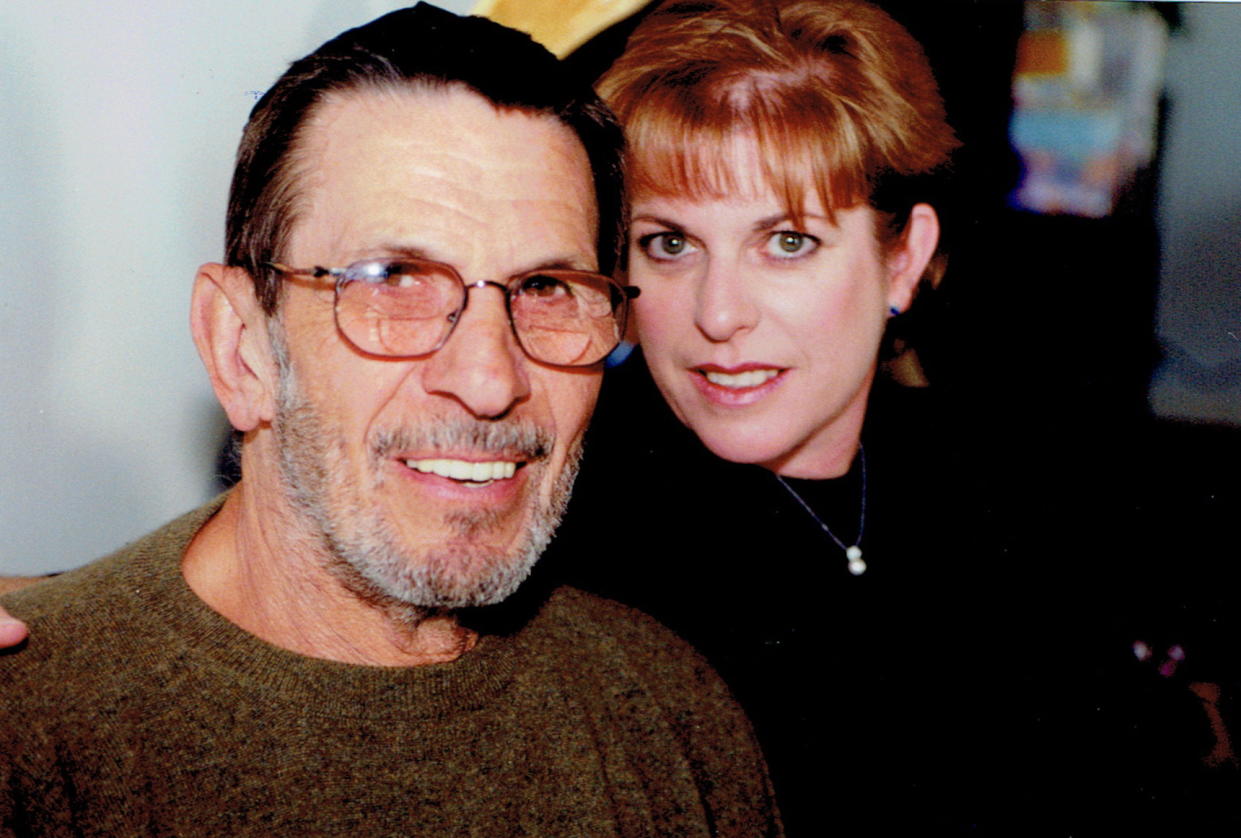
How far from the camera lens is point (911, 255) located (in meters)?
1.82

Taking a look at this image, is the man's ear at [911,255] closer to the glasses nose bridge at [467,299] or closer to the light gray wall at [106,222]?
the glasses nose bridge at [467,299]

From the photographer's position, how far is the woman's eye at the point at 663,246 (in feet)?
5.65

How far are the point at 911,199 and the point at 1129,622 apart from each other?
2.57 feet

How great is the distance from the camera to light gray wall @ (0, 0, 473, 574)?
171 cm

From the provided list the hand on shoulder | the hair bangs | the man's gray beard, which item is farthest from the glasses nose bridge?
the hand on shoulder

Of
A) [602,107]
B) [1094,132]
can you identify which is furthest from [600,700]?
[1094,132]

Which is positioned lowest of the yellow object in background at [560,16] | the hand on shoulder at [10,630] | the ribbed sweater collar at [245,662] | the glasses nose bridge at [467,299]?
the ribbed sweater collar at [245,662]

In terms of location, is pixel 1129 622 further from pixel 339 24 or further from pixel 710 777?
pixel 339 24

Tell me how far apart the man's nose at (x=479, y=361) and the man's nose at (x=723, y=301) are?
1.36 feet

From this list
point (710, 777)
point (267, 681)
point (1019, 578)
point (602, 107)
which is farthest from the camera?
point (1019, 578)

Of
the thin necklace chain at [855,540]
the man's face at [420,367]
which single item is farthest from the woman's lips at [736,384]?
the man's face at [420,367]

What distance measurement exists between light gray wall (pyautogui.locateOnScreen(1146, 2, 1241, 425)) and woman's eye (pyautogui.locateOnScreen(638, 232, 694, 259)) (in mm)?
800

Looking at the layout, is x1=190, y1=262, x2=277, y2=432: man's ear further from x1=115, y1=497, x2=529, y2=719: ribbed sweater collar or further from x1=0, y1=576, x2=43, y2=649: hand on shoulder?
x1=0, y1=576, x2=43, y2=649: hand on shoulder

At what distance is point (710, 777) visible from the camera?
1679 millimetres
